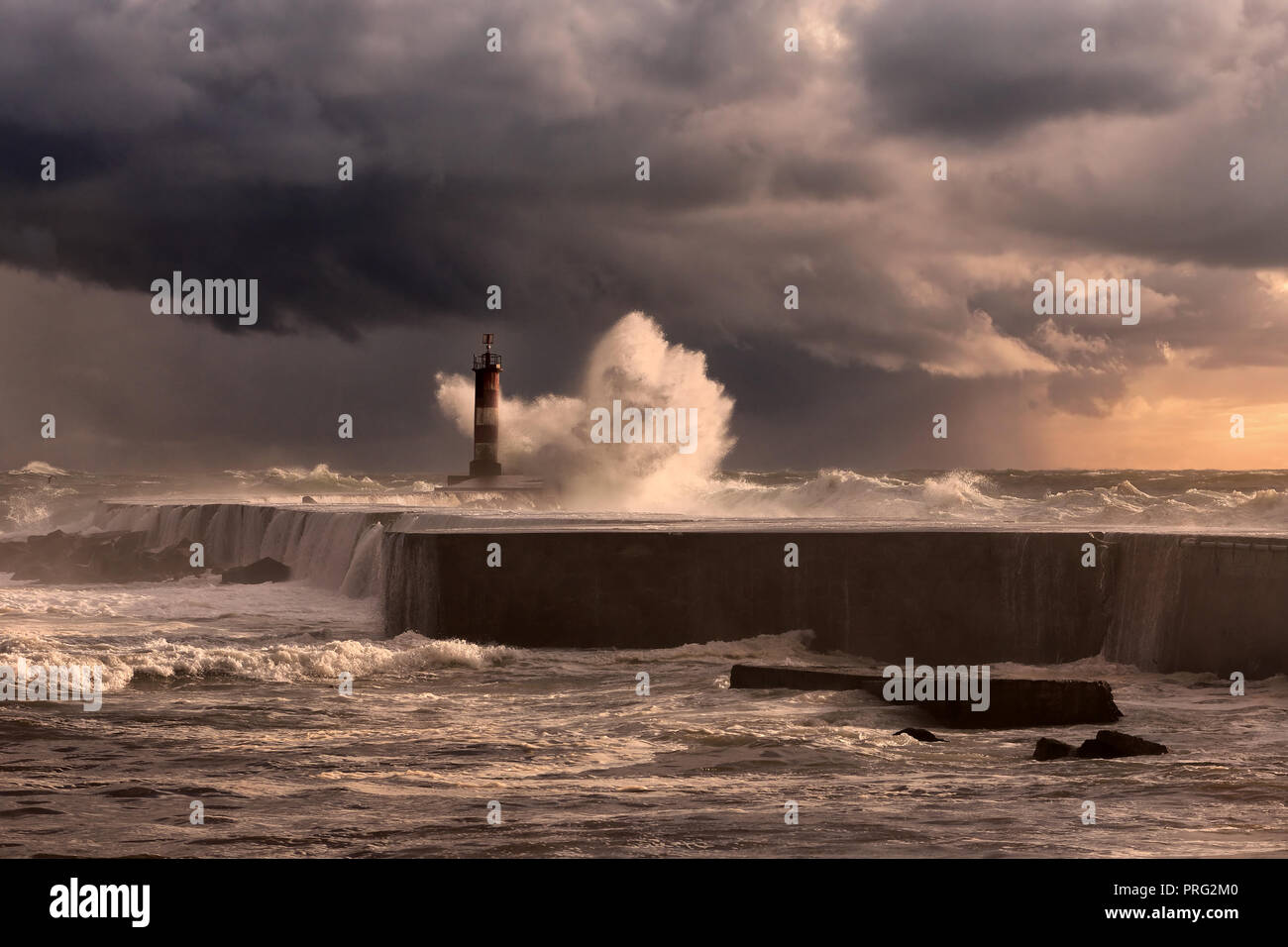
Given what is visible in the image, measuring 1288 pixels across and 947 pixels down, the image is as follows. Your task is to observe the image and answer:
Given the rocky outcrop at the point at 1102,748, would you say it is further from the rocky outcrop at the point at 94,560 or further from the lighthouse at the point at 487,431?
the lighthouse at the point at 487,431

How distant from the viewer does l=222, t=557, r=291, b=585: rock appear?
78.2ft

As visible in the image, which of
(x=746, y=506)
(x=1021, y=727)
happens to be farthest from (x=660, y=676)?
(x=746, y=506)

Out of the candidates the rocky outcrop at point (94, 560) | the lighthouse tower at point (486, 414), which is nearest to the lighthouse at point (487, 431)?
the lighthouse tower at point (486, 414)

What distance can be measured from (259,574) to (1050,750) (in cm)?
1817

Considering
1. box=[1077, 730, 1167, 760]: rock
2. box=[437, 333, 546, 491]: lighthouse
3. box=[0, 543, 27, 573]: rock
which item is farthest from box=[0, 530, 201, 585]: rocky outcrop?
box=[1077, 730, 1167, 760]: rock

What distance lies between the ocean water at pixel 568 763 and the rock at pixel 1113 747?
0.15 metres

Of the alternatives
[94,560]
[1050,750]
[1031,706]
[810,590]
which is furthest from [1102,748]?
[94,560]

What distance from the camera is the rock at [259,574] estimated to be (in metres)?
23.8

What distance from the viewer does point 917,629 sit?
13.9 metres

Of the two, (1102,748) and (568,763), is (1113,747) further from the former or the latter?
(568,763)

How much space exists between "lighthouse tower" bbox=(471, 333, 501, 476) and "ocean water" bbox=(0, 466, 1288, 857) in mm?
22724

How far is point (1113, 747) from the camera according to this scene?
8.33 meters

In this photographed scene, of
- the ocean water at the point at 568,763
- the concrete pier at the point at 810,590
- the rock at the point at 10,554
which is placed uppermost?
the rock at the point at 10,554
